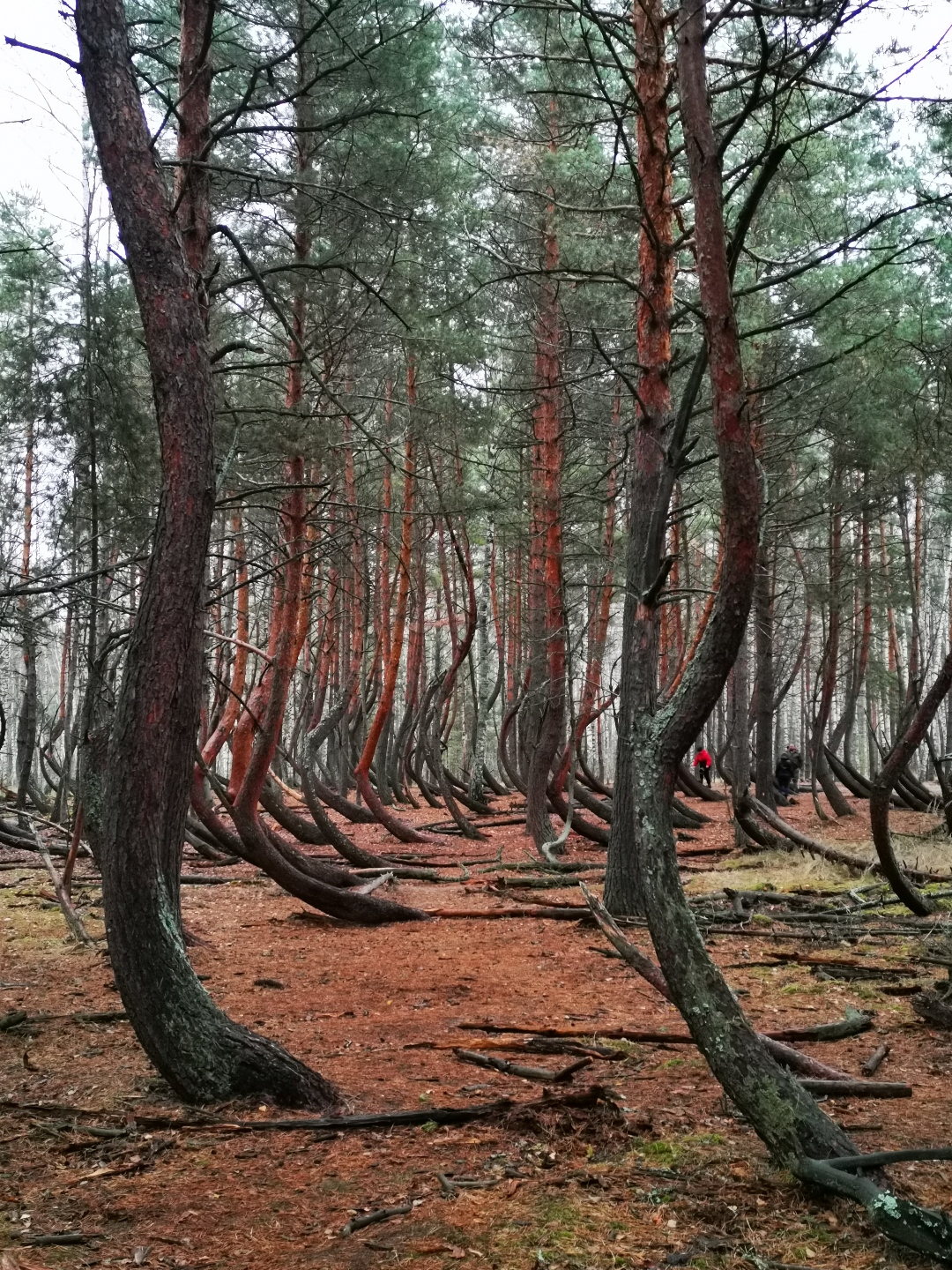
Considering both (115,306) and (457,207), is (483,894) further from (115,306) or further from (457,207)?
(457,207)

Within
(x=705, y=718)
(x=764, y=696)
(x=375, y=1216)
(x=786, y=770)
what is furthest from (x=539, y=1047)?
(x=786, y=770)

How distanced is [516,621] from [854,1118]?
21.5m

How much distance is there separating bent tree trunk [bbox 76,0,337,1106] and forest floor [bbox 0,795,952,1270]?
23 centimetres

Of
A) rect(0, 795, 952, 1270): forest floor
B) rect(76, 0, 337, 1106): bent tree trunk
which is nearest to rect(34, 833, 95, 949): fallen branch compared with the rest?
rect(0, 795, 952, 1270): forest floor

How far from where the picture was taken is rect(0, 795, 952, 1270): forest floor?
2.86m

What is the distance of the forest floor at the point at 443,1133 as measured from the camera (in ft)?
9.37

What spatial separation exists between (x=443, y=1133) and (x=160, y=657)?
85.0 inches

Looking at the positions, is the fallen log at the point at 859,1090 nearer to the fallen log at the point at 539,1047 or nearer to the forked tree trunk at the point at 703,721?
the forked tree trunk at the point at 703,721

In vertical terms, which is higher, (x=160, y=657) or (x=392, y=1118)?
(x=160, y=657)

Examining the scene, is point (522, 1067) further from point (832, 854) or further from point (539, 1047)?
point (832, 854)

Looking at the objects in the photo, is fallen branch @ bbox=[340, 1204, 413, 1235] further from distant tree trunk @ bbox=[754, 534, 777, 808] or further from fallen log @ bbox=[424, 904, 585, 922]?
distant tree trunk @ bbox=[754, 534, 777, 808]

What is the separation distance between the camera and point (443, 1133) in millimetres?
3781

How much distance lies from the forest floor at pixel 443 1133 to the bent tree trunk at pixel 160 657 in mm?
232

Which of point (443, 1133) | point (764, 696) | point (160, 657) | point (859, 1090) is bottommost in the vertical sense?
point (443, 1133)
